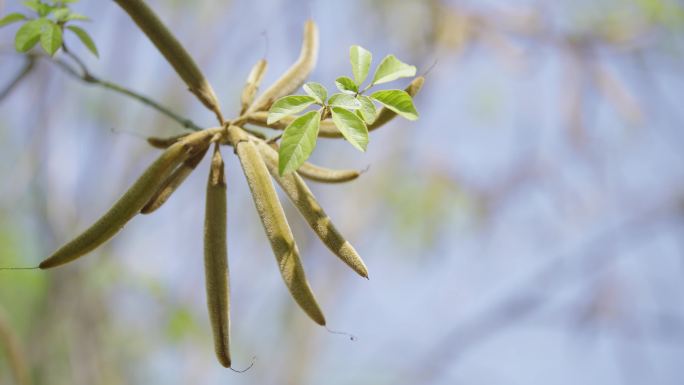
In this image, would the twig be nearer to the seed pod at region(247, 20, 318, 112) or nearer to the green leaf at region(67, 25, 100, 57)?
the green leaf at region(67, 25, 100, 57)

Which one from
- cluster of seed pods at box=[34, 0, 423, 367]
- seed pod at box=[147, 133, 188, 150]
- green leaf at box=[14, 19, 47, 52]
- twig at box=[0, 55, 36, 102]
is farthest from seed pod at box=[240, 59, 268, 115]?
twig at box=[0, 55, 36, 102]

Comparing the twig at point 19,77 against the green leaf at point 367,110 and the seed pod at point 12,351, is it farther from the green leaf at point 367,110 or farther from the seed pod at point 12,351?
the green leaf at point 367,110

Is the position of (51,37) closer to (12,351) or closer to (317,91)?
(317,91)

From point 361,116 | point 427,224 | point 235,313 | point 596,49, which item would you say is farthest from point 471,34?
point 361,116

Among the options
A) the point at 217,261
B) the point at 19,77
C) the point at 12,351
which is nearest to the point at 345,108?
the point at 217,261

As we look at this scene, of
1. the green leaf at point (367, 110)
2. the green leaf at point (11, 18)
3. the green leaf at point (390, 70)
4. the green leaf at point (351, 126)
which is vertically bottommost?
the green leaf at point (11, 18)

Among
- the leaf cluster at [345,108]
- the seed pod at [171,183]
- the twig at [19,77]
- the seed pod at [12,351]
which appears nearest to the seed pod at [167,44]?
the seed pod at [171,183]
